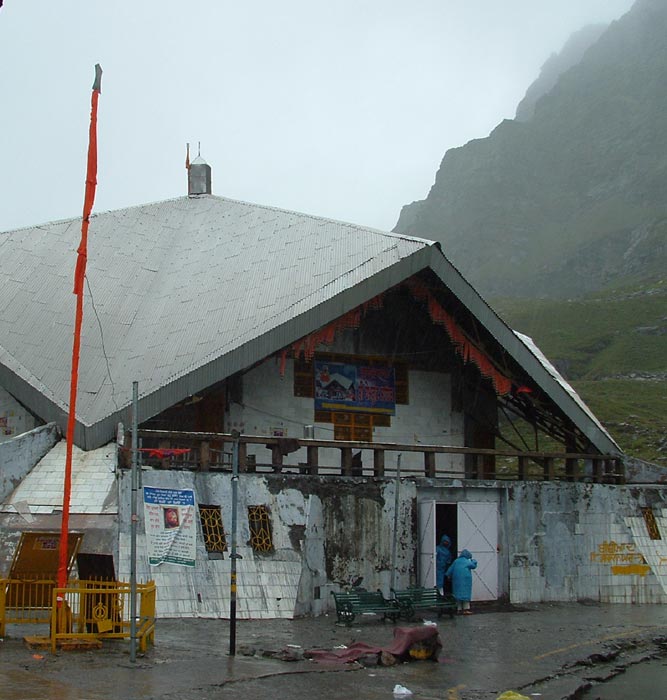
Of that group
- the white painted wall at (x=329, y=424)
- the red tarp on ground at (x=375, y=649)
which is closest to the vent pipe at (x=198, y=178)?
the white painted wall at (x=329, y=424)

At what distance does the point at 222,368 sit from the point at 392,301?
7.63m

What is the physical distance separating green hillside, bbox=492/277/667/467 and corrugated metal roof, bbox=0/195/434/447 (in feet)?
111

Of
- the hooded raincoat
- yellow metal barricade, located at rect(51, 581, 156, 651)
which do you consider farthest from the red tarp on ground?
the hooded raincoat

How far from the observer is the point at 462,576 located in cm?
2250

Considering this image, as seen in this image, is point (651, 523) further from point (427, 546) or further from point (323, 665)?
point (323, 665)

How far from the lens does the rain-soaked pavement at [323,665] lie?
41.3 feet

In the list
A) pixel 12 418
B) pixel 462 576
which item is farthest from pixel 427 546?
pixel 12 418

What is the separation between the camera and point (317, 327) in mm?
23969

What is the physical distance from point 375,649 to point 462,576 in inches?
295

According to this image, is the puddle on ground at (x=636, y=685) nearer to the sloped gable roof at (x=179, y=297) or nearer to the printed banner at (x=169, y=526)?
the printed banner at (x=169, y=526)

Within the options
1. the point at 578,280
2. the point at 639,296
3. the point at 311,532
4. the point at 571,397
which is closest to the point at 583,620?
the point at 311,532

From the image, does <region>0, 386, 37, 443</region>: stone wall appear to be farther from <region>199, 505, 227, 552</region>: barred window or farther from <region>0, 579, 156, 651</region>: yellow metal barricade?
<region>0, 579, 156, 651</region>: yellow metal barricade

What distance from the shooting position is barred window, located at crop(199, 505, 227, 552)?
66.7 ft

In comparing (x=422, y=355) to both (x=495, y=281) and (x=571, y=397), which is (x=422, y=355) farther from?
(x=495, y=281)
